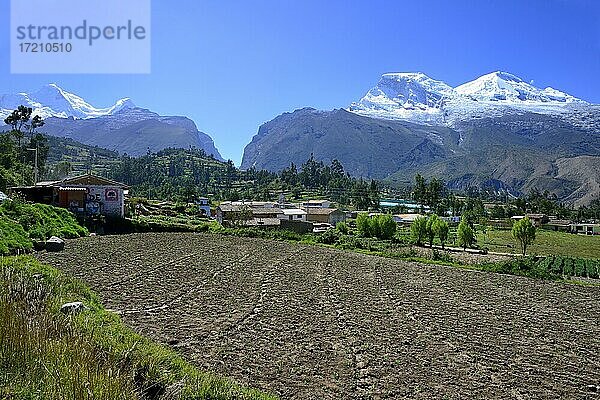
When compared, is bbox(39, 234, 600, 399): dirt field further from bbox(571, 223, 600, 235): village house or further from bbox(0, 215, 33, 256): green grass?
bbox(571, 223, 600, 235): village house

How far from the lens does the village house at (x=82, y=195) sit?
40.2 meters

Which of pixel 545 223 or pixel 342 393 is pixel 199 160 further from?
pixel 342 393

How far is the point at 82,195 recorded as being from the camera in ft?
134

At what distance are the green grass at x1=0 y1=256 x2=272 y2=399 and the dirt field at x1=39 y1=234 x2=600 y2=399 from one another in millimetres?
1634

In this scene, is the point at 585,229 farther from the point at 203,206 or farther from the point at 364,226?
the point at 203,206

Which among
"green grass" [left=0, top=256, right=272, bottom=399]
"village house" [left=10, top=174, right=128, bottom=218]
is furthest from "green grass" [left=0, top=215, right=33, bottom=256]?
"village house" [left=10, top=174, right=128, bottom=218]

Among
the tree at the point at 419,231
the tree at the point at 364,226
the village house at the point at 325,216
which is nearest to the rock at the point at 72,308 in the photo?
the tree at the point at 364,226

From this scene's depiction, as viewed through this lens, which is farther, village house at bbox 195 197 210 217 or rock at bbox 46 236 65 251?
village house at bbox 195 197 210 217

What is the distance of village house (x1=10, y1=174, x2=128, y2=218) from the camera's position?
40.2m

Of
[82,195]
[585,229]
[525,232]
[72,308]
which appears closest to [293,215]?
[82,195]

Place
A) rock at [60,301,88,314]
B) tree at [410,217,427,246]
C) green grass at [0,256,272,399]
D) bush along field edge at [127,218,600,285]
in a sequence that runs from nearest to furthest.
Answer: green grass at [0,256,272,399] < rock at [60,301,88,314] < bush along field edge at [127,218,600,285] < tree at [410,217,427,246]

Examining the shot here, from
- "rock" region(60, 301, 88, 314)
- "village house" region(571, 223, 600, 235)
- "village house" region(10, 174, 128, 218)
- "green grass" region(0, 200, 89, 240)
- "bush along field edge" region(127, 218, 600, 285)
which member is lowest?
"village house" region(571, 223, 600, 235)

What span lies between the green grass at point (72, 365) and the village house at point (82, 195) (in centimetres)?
3459

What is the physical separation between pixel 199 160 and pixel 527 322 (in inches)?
6081
